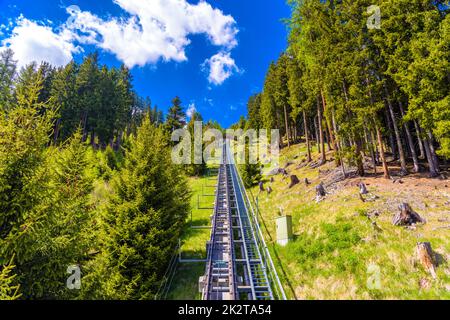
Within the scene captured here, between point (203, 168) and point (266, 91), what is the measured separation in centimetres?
2101

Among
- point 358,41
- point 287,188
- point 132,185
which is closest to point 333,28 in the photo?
point 358,41

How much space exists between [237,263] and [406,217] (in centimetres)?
1005

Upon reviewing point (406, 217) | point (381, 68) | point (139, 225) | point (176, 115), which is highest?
point (176, 115)

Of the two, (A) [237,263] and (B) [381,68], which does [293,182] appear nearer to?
(A) [237,263]

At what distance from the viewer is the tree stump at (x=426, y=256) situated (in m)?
9.80

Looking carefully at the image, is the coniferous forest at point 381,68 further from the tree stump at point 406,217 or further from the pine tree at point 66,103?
the pine tree at point 66,103

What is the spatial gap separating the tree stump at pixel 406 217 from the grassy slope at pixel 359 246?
1.34ft

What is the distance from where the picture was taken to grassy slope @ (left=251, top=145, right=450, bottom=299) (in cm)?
996

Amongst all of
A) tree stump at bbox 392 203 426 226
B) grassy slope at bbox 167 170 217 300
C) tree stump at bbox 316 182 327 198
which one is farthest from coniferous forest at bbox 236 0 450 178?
grassy slope at bbox 167 170 217 300

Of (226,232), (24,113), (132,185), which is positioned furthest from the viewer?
(226,232)

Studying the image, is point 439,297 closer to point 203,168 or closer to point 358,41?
point 358,41

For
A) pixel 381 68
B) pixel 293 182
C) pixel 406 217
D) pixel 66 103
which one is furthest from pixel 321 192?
pixel 66 103

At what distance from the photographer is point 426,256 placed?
9.95m

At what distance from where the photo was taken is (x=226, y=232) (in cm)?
2031
